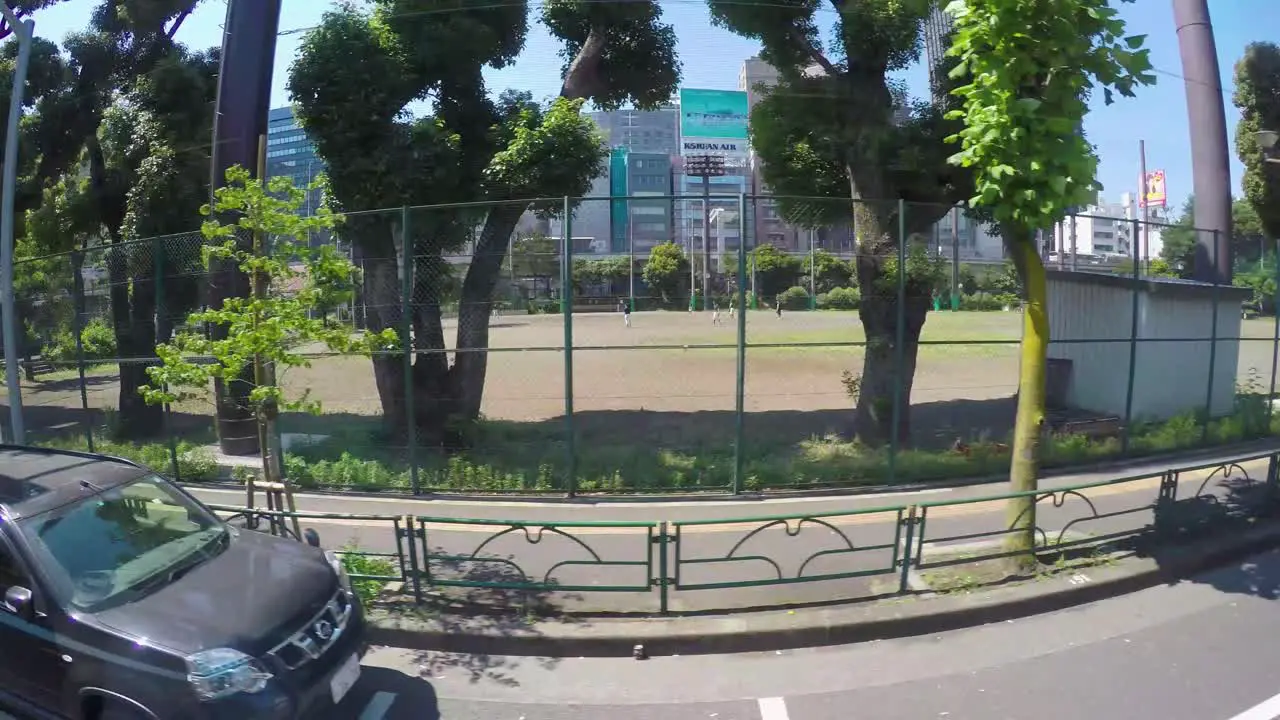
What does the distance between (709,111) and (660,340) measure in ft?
67.5

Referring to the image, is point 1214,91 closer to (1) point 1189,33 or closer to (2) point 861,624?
(1) point 1189,33

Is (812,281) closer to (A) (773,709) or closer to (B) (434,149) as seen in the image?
(B) (434,149)

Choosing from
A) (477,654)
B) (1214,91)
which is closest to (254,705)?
(477,654)

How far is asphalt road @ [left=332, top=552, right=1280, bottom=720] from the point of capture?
180 inches

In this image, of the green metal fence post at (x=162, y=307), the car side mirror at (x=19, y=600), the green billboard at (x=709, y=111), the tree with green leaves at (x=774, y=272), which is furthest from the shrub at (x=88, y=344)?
the green billboard at (x=709, y=111)

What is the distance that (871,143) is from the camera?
35.0ft

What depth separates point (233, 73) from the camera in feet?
33.8

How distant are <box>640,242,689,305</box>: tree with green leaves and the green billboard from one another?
15464 mm

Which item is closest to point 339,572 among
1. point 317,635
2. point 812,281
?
point 317,635

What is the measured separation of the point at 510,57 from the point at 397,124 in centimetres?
264

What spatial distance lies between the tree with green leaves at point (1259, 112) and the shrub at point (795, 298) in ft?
45.5

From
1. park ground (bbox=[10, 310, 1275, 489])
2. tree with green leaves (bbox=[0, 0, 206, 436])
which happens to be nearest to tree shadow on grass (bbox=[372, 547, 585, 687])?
park ground (bbox=[10, 310, 1275, 489])

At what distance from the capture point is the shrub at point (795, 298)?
11.0 m

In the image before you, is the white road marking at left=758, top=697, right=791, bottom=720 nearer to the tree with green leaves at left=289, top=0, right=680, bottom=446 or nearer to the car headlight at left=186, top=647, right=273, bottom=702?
the car headlight at left=186, top=647, right=273, bottom=702
